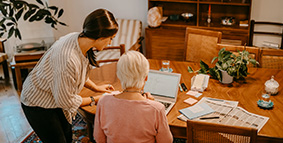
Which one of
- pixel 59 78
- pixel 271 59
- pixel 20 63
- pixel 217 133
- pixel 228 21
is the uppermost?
pixel 228 21

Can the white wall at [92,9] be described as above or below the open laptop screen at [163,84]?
above

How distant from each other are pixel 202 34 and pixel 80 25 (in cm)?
242

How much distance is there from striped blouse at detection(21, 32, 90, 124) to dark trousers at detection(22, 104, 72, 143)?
2.0 inches

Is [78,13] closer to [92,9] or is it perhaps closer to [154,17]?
[92,9]

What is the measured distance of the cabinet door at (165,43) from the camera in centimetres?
398

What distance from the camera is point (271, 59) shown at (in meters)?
2.68

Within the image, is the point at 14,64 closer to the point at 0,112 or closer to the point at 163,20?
the point at 0,112

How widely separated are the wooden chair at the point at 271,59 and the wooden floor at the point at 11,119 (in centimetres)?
245

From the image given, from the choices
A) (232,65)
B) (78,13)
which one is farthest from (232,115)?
(78,13)

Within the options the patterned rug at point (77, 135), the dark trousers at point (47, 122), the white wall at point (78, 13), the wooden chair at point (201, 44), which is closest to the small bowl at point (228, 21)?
the white wall at point (78, 13)

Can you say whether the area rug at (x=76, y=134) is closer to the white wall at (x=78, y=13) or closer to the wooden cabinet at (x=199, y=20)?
the wooden cabinet at (x=199, y=20)

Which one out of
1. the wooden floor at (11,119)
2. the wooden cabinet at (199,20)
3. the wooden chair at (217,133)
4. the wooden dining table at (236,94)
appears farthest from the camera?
the wooden cabinet at (199,20)

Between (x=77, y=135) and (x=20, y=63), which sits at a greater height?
(x=20, y=63)

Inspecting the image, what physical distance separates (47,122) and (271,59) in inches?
80.9
